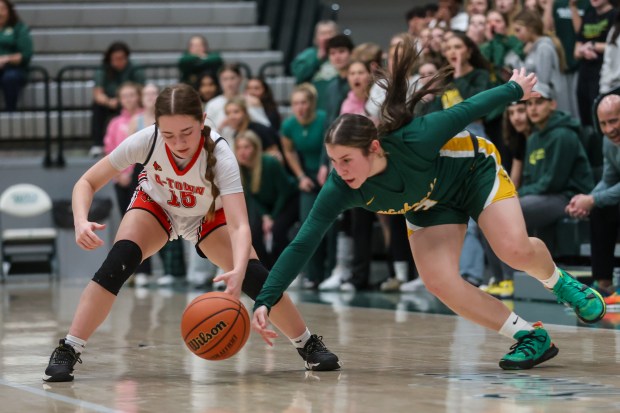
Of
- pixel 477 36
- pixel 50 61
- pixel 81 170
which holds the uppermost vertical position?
pixel 477 36

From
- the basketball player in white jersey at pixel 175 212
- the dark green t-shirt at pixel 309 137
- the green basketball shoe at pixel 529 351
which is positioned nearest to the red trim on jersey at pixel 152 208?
the basketball player in white jersey at pixel 175 212

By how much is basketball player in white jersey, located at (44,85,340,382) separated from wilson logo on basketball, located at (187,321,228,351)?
0.21 m

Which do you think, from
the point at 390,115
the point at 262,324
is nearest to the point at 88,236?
the point at 262,324

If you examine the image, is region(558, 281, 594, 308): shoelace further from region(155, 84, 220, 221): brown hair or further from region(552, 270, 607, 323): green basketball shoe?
region(155, 84, 220, 221): brown hair

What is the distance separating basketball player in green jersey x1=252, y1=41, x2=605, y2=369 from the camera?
5004mm

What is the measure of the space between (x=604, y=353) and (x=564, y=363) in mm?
427

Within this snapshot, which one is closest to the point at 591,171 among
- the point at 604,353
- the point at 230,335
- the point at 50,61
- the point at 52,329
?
the point at 604,353

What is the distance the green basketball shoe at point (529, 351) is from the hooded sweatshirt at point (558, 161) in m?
4.03

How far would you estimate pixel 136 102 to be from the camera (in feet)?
40.9

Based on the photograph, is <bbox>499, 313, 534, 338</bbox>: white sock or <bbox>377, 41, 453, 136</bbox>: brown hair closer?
<bbox>377, 41, 453, 136</bbox>: brown hair

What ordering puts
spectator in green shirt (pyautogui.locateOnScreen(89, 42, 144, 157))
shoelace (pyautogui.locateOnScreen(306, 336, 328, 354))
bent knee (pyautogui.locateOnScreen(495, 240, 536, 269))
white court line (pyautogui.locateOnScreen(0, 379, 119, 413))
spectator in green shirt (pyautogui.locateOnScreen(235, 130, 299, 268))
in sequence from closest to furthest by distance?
white court line (pyautogui.locateOnScreen(0, 379, 119, 413)), bent knee (pyautogui.locateOnScreen(495, 240, 536, 269)), shoelace (pyautogui.locateOnScreen(306, 336, 328, 354)), spectator in green shirt (pyautogui.locateOnScreen(235, 130, 299, 268)), spectator in green shirt (pyautogui.locateOnScreen(89, 42, 144, 157))

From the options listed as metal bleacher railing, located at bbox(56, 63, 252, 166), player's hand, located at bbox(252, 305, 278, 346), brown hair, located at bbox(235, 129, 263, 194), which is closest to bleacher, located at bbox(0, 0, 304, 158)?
metal bleacher railing, located at bbox(56, 63, 252, 166)

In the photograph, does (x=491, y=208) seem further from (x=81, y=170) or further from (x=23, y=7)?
(x=23, y=7)

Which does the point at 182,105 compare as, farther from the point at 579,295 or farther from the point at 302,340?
the point at 579,295
